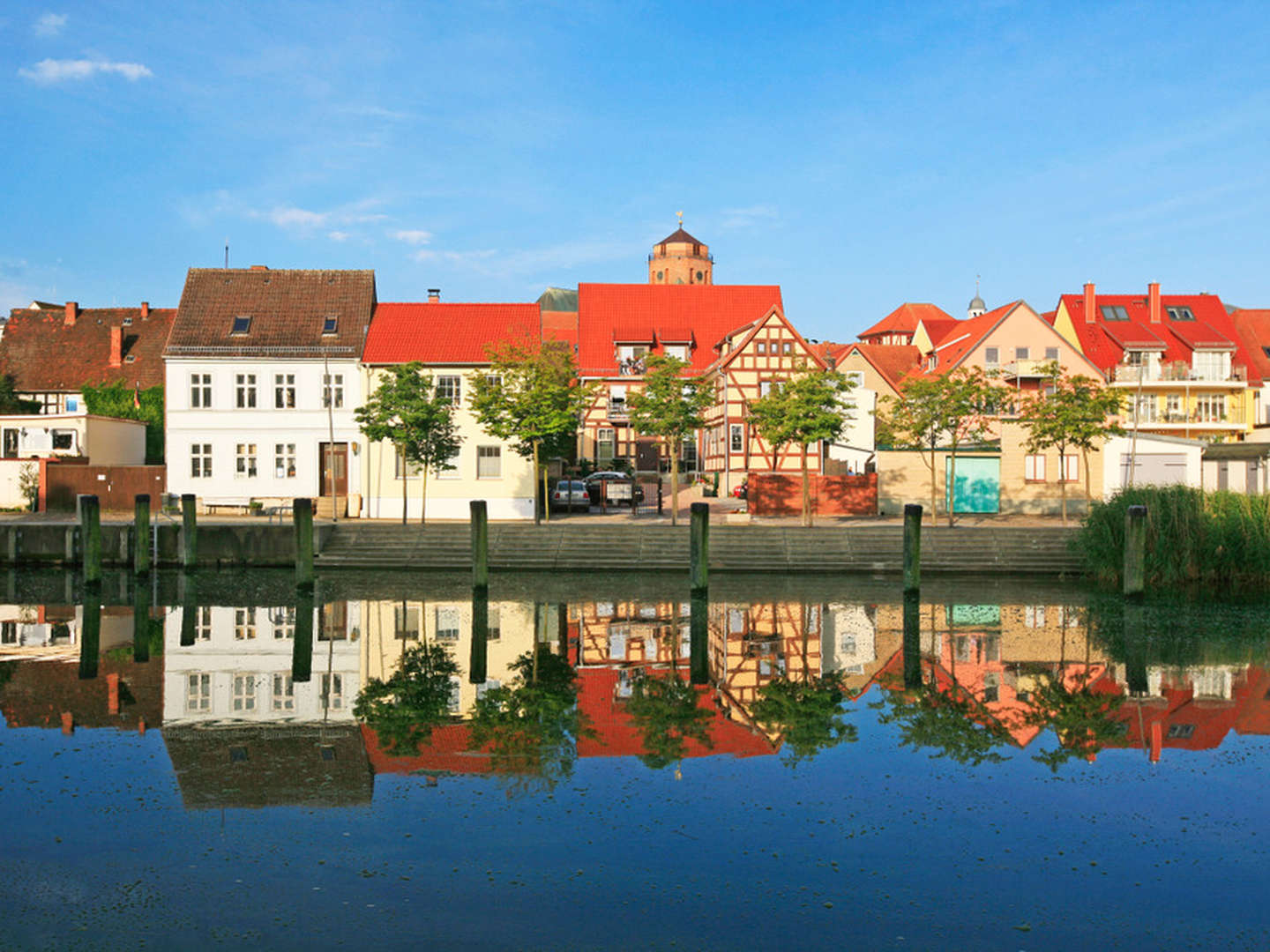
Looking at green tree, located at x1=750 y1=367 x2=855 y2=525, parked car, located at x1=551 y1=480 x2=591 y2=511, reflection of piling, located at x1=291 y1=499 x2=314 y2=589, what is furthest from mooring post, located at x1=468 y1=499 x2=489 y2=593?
parked car, located at x1=551 y1=480 x2=591 y2=511

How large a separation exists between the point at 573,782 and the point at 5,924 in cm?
508

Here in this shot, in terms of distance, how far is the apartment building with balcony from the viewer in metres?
60.9

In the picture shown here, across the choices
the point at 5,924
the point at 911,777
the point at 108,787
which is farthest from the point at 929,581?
the point at 5,924

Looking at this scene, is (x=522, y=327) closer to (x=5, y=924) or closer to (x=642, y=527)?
(x=642, y=527)

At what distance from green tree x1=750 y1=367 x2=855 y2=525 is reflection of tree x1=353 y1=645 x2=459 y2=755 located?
62.0 feet

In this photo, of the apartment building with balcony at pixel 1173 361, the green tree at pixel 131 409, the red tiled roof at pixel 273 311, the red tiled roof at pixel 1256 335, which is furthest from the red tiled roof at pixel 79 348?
the red tiled roof at pixel 1256 335

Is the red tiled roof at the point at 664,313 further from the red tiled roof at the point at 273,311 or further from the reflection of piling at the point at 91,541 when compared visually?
the reflection of piling at the point at 91,541

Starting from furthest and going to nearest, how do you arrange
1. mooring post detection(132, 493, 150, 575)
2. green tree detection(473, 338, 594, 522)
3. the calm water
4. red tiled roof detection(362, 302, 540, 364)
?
red tiled roof detection(362, 302, 540, 364) → green tree detection(473, 338, 594, 522) → mooring post detection(132, 493, 150, 575) → the calm water

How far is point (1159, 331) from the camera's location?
212 ft

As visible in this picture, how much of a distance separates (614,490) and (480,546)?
17698mm

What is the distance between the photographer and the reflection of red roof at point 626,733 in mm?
12773

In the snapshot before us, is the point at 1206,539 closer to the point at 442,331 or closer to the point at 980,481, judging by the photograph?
the point at 980,481

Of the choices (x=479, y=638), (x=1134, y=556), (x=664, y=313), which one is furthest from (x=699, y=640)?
(x=664, y=313)

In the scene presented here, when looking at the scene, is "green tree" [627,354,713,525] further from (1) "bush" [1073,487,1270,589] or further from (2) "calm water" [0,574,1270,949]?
(2) "calm water" [0,574,1270,949]
